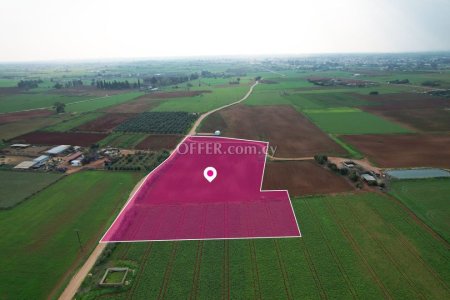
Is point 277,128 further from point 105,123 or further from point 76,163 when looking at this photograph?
point 105,123

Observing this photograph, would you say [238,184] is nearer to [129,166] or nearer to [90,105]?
[129,166]

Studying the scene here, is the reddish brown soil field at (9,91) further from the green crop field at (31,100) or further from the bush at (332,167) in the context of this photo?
the bush at (332,167)

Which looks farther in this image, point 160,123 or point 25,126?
point 25,126

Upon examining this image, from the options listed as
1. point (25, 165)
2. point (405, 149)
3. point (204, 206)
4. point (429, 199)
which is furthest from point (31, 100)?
point (429, 199)

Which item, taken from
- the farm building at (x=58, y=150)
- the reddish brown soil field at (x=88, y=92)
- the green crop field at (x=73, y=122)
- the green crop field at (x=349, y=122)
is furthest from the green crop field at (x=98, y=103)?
the green crop field at (x=349, y=122)

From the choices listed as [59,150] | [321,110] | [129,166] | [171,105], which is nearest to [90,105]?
[171,105]

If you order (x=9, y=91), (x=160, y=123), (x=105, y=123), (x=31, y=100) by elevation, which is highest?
(x=160, y=123)

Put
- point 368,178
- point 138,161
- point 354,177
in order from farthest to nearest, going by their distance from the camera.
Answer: point 138,161 → point 368,178 → point 354,177
